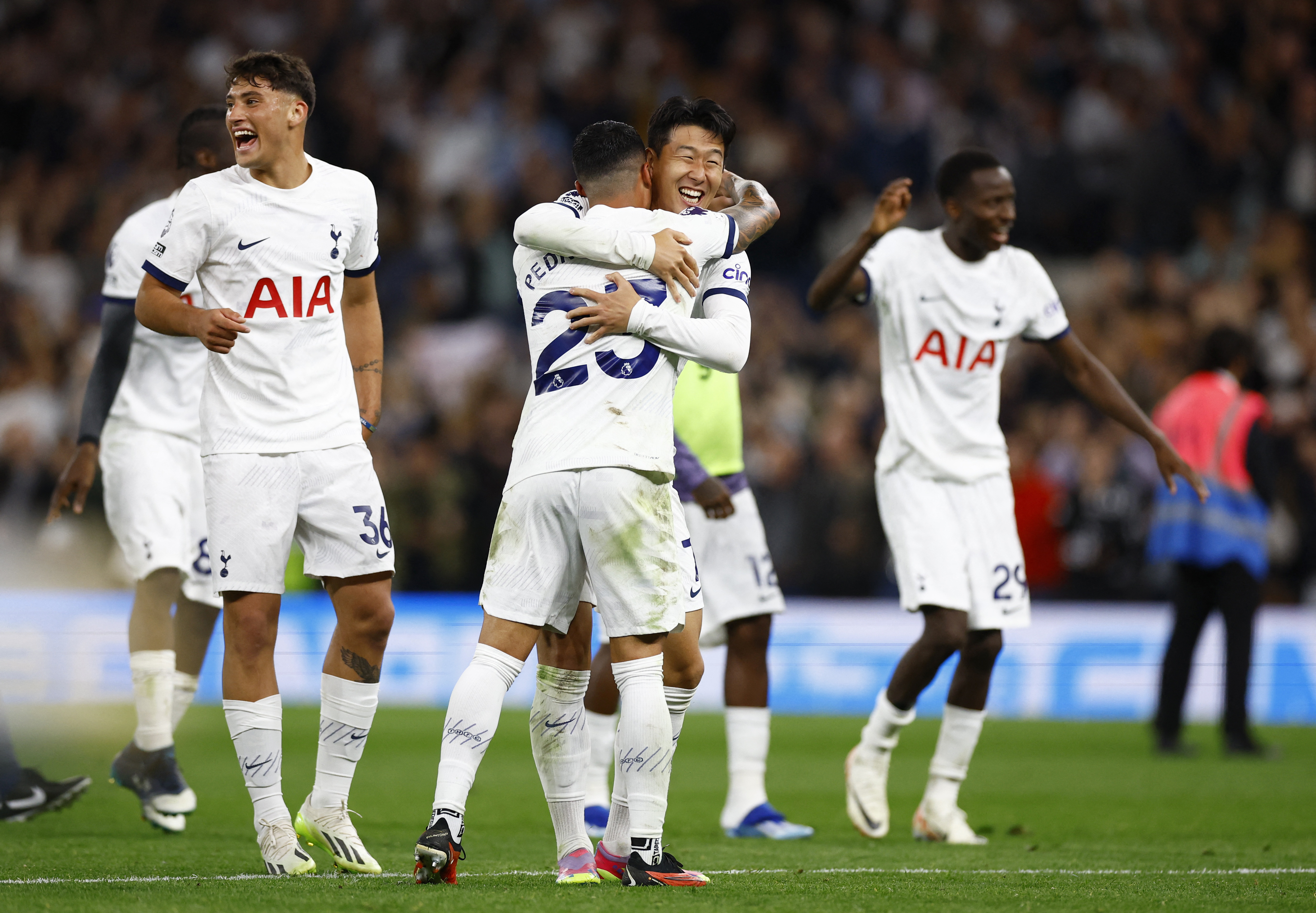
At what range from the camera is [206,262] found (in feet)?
16.2

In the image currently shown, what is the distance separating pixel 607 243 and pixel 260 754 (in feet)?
6.10

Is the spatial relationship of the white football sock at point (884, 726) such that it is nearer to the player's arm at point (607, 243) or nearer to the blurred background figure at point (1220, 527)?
the player's arm at point (607, 243)

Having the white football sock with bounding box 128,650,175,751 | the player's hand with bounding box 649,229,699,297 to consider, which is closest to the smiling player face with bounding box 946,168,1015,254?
the player's hand with bounding box 649,229,699,297

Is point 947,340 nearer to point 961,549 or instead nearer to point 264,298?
point 961,549

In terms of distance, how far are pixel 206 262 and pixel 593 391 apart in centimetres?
136

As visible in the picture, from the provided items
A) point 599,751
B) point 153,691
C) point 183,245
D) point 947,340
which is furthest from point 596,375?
point 153,691

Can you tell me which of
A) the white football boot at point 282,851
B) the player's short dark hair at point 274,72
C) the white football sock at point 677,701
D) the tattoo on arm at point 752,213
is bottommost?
the white football boot at point 282,851

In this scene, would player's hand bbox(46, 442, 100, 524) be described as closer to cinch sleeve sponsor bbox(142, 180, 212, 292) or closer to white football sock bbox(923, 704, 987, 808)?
cinch sleeve sponsor bbox(142, 180, 212, 292)

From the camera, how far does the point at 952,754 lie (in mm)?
6480

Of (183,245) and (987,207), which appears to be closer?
(183,245)

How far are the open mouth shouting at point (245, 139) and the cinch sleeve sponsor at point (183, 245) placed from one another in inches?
7.9

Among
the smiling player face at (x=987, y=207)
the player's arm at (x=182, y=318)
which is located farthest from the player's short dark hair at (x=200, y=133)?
the smiling player face at (x=987, y=207)

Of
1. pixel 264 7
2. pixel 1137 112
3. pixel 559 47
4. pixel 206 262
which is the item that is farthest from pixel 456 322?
pixel 206 262

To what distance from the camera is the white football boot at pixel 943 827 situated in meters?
6.29
